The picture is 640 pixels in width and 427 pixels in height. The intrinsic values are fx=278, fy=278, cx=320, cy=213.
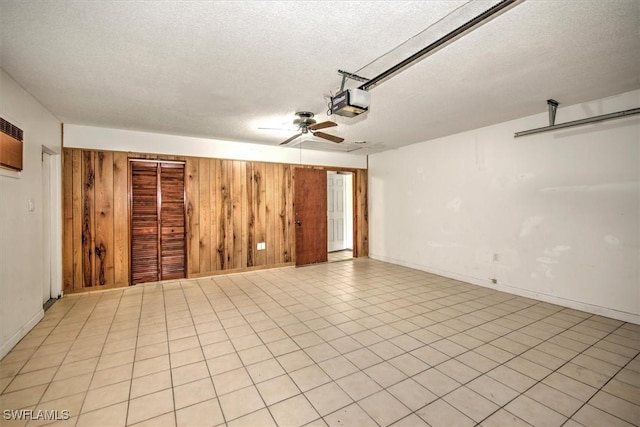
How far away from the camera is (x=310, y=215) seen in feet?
20.7

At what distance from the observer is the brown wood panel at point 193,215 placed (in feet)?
16.4

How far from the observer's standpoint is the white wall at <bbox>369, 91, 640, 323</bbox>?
125 inches

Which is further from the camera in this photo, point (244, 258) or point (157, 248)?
point (244, 258)

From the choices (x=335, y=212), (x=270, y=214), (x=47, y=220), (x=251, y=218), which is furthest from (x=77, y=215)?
(x=335, y=212)

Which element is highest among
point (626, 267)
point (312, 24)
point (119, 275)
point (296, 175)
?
point (312, 24)

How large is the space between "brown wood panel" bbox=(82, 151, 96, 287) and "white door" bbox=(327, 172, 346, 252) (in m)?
5.18

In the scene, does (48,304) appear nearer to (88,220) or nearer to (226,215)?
(88,220)

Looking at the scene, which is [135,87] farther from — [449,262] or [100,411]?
[449,262]

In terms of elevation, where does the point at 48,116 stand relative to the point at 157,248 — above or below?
above

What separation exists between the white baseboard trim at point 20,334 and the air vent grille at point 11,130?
187 cm

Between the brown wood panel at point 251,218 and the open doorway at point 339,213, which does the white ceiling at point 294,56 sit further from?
the open doorway at point 339,213

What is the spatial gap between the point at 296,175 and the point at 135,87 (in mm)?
3519

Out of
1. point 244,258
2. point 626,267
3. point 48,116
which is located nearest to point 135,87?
point 48,116

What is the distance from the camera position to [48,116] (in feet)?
12.0
